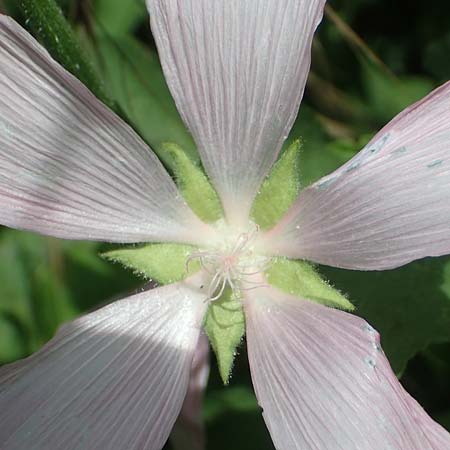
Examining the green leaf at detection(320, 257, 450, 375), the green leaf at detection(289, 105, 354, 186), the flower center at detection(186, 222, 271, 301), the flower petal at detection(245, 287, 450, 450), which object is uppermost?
the green leaf at detection(289, 105, 354, 186)

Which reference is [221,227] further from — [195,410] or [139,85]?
[139,85]

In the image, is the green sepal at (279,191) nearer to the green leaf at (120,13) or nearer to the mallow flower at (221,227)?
the mallow flower at (221,227)

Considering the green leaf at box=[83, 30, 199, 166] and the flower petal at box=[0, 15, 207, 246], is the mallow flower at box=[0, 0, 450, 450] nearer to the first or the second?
the flower petal at box=[0, 15, 207, 246]

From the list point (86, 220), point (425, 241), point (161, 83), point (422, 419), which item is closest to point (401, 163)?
point (425, 241)

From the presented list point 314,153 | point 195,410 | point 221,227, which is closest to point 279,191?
point 221,227

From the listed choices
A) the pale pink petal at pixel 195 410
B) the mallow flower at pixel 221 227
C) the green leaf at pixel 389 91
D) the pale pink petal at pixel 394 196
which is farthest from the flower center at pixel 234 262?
the green leaf at pixel 389 91

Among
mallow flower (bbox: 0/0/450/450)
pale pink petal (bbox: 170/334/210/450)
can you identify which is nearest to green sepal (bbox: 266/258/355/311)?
mallow flower (bbox: 0/0/450/450)

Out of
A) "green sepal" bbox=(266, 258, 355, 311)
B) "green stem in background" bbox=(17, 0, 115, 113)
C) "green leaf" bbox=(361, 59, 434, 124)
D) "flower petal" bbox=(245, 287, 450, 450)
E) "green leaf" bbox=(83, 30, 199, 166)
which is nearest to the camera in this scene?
"flower petal" bbox=(245, 287, 450, 450)
